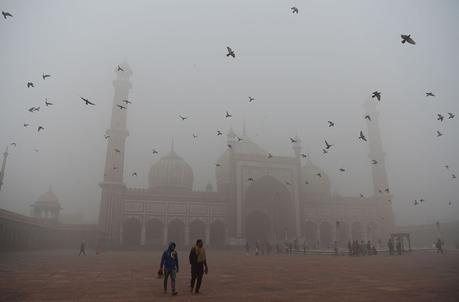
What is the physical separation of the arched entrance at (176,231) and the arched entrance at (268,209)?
8.01 metres

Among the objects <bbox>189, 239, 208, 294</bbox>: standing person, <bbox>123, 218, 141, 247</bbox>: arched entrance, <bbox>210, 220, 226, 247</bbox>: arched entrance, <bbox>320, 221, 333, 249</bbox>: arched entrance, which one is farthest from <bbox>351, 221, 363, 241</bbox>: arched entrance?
<bbox>189, 239, 208, 294</bbox>: standing person

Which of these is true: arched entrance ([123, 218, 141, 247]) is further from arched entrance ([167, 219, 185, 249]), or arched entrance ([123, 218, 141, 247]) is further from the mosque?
arched entrance ([167, 219, 185, 249])

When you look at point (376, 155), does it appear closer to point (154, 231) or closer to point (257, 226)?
point (257, 226)

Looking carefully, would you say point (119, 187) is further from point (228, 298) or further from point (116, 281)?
point (228, 298)

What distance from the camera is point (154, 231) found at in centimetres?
3678

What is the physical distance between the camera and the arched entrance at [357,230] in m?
42.8

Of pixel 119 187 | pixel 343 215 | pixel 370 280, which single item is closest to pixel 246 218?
pixel 343 215

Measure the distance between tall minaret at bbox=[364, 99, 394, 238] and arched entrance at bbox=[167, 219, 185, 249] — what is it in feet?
81.6

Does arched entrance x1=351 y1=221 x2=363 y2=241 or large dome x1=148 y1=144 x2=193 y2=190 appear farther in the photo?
arched entrance x1=351 y1=221 x2=363 y2=241

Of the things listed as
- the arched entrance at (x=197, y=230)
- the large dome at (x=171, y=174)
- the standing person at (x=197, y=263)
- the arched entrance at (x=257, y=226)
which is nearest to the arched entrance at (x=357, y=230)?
the arched entrance at (x=257, y=226)

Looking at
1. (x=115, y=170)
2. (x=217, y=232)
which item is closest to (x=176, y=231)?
(x=217, y=232)

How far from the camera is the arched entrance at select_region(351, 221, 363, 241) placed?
140 ft

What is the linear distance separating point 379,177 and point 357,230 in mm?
7740

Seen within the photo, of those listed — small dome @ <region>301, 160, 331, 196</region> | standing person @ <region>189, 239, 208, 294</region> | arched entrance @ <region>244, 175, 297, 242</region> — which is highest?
small dome @ <region>301, 160, 331, 196</region>
